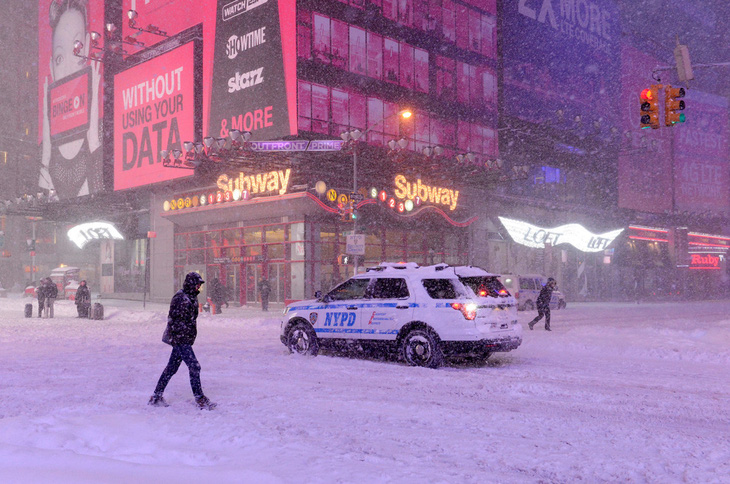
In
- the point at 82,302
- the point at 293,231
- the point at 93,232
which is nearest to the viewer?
the point at 82,302

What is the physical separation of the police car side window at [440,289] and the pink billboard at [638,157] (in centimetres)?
4696

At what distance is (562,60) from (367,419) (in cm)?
4900

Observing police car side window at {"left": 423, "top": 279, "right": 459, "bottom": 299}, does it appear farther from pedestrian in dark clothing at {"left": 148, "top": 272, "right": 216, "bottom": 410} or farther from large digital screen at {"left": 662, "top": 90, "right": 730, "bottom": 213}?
large digital screen at {"left": 662, "top": 90, "right": 730, "bottom": 213}

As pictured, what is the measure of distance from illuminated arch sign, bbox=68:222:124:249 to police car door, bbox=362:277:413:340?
4125 cm

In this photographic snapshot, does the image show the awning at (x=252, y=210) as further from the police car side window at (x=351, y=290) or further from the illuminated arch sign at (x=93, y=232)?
the police car side window at (x=351, y=290)

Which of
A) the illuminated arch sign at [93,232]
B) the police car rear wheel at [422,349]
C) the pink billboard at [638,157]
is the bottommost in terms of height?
the police car rear wheel at [422,349]

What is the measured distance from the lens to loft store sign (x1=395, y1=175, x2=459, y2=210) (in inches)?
1346

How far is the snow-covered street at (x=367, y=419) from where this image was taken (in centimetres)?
538

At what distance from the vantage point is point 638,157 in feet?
185

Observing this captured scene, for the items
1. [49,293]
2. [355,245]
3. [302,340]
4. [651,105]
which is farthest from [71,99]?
[651,105]

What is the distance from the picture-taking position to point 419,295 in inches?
456

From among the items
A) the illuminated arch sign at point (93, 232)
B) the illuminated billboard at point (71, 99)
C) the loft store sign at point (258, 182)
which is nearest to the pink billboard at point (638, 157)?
the loft store sign at point (258, 182)

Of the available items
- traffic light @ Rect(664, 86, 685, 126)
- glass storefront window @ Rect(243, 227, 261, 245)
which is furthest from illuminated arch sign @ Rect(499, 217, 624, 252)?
traffic light @ Rect(664, 86, 685, 126)

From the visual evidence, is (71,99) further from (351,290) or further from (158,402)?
(158,402)
